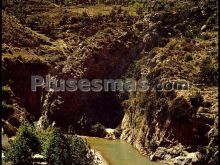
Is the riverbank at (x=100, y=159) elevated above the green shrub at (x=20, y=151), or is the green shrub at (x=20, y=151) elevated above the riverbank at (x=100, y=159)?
the green shrub at (x=20, y=151)

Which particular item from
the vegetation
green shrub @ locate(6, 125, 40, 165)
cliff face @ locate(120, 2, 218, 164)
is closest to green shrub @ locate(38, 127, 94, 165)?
the vegetation

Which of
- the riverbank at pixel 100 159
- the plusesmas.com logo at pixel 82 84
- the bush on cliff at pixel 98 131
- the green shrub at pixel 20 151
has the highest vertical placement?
the green shrub at pixel 20 151

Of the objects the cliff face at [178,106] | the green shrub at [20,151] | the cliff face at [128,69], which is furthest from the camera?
the cliff face at [128,69]

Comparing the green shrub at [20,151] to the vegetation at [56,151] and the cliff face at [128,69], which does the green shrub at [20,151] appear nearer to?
the vegetation at [56,151]

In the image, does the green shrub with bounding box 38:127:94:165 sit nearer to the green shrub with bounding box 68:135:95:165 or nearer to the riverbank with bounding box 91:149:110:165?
the green shrub with bounding box 68:135:95:165

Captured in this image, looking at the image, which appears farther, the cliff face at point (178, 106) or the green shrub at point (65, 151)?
the cliff face at point (178, 106)

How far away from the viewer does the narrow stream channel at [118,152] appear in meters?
62.5

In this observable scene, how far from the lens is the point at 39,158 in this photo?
55.2 metres

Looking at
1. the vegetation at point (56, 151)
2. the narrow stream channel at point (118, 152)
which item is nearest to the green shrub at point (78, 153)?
the vegetation at point (56, 151)

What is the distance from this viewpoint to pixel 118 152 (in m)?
67.5

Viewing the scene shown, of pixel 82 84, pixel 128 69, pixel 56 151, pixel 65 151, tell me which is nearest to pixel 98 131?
pixel 82 84

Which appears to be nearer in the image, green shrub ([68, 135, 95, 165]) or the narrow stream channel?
green shrub ([68, 135, 95, 165])

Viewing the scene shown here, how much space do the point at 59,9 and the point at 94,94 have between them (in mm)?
→ 31137

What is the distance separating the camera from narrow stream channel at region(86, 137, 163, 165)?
6247 centimetres
